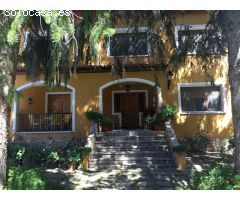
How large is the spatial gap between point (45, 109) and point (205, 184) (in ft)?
40.6

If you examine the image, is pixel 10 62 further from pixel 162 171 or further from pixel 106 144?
pixel 106 144

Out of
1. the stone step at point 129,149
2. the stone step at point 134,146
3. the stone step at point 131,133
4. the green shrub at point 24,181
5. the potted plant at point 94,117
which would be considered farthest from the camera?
the potted plant at point 94,117

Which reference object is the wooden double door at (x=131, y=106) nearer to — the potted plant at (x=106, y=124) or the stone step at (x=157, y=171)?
the potted plant at (x=106, y=124)

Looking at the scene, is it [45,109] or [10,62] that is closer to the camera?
[10,62]

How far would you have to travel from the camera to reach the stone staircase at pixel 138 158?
9.38m

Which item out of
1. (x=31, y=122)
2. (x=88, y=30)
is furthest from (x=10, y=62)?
(x=31, y=122)

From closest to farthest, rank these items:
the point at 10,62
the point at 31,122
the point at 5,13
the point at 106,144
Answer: the point at 5,13 → the point at 10,62 → the point at 106,144 → the point at 31,122

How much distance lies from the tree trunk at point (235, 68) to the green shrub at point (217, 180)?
43cm

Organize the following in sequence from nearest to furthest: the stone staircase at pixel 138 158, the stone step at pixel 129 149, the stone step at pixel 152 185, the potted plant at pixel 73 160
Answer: the stone step at pixel 152 185, the stone staircase at pixel 138 158, the potted plant at pixel 73 160, the stone step at pixel 129 149

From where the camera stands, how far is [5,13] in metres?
5.42

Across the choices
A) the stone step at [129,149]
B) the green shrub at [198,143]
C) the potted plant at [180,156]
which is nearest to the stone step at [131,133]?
the stone step at [129,149]

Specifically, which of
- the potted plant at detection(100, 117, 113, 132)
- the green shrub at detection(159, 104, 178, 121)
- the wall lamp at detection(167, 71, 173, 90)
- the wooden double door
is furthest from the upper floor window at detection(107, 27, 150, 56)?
the wooden double door

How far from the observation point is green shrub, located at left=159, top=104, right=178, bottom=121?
1366 centimetres

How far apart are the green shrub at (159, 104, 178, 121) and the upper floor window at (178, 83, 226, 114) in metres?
0.92
